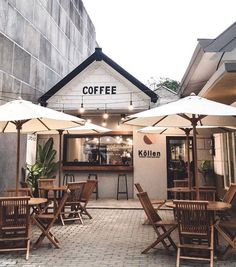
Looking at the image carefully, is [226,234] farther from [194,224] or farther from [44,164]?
[44,164]

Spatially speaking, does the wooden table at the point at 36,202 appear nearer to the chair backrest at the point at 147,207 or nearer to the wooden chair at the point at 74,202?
the wooden chair at the point at 74,202

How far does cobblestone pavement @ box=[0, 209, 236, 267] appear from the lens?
15.2 feet

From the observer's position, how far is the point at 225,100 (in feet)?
24.2

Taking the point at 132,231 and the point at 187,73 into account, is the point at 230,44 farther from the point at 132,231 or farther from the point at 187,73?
the point at 132,231

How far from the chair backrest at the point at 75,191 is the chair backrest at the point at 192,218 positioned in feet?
11.6

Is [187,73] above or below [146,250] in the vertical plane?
above

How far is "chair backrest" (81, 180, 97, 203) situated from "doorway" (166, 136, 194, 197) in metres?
4.42

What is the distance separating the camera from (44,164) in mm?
11680

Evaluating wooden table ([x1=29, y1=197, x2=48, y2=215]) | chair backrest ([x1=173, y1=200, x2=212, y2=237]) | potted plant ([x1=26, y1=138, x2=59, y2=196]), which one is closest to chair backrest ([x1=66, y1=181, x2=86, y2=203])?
wooden table ([x1=29, y1=197, x2=48, y2=215])

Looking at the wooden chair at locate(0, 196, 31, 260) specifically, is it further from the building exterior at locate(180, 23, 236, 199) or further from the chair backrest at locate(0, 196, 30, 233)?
the building exterior at locate(180, 23, 236, 199)

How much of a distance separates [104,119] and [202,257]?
26.9 ft

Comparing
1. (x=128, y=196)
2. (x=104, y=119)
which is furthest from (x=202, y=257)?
(x=104, y=119)

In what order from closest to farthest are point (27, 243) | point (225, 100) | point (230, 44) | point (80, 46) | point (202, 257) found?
point (202, 257) < point (27, 243) < point (230, 44) < point (225, 100) < point (80, 46)

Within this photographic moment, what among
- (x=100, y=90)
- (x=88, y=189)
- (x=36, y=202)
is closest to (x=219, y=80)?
(x=36, y=202)
